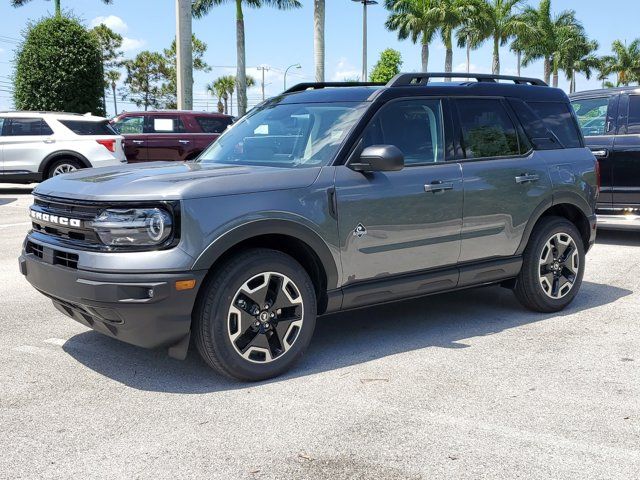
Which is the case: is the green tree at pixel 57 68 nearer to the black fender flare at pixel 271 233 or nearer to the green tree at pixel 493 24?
the black fender flare at pixel 271 233

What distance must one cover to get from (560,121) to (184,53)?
54.1 feet

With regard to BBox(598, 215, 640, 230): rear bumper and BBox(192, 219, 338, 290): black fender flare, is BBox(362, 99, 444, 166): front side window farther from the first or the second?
BBox(598, 215, 640, 230): rear bumper

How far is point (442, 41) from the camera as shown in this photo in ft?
185

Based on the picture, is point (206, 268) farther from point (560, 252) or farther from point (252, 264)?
point (560, 252)

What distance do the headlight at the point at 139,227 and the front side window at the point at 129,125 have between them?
1383 centimetres

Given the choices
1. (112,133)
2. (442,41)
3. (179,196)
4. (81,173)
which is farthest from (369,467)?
(442,41)

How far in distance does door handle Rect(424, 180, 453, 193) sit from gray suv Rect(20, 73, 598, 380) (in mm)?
17

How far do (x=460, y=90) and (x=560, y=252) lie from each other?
1610mm

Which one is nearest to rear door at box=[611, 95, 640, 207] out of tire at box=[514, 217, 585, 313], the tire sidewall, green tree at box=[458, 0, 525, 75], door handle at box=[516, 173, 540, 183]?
tire at box=[514, 217, 585, 313]

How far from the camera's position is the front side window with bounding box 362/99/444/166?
16.1ft

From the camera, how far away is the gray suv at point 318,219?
157 inches

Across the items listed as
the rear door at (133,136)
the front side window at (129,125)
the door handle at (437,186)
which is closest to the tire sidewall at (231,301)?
the door handle at (437,186)

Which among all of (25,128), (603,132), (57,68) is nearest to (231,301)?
(603,132)

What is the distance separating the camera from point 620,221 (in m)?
9.26
